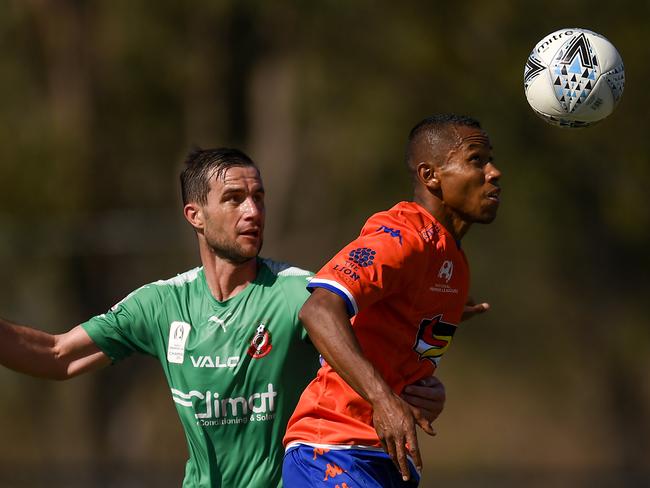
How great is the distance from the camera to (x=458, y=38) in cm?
2077

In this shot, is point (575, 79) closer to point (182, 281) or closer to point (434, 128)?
point (434, 128)

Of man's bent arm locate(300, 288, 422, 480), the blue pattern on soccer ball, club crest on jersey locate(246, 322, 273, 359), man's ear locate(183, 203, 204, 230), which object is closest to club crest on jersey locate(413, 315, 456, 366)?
the blue pattern on soccer ball

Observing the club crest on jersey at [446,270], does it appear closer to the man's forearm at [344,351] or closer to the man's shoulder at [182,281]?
the man's forearm at [344,351]

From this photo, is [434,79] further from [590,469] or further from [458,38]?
[590,469]

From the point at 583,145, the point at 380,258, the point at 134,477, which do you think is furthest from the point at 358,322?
the point at 583,145

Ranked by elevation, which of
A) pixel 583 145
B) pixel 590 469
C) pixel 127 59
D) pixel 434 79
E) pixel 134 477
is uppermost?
pixel 127 59

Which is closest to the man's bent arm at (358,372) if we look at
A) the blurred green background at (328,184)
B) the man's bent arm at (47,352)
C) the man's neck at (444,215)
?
the man's neck at (444,215)

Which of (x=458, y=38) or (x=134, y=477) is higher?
(x=458, y=38)

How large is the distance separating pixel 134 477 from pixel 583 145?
953 centimetres

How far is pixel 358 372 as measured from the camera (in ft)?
15.1

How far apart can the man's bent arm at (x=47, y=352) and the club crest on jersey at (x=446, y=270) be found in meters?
1.95

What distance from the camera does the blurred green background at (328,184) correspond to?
68.1 feet

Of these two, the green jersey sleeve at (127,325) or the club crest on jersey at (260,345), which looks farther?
the green jersey sleeve at (127,325)

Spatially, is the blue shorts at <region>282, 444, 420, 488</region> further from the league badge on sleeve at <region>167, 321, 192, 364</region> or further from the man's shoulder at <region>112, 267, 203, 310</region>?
the man's shoulder at <region>112, 267, 203, 310</region>
